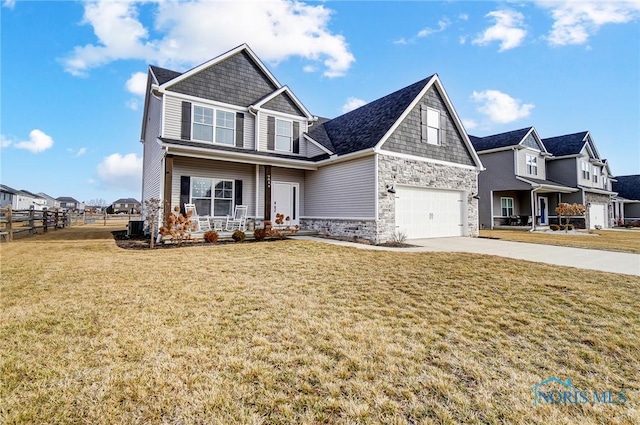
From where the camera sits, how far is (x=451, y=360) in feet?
9.31

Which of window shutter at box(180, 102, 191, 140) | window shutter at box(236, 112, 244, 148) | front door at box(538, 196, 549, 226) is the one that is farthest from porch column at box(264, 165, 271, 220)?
front door at box(538, 196, 549, 226)

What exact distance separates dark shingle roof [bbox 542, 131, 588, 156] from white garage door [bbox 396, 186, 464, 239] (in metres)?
18.4

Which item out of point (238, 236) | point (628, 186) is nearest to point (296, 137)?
point (238, 236)

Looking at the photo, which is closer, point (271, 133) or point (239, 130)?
point (239, 130)

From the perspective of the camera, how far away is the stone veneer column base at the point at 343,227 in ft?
36.4

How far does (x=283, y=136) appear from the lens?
14.4 m

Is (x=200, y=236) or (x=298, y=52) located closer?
(x=200, y=236)

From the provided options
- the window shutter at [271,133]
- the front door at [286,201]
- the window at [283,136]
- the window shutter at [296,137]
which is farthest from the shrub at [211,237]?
the window shutter at [296,137]

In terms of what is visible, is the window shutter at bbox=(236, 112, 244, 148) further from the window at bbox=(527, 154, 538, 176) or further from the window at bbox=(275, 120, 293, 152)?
the window at bbox=(527, 154, 538, 176)

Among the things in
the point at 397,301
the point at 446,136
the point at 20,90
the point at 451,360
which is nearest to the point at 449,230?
the point at 446,136

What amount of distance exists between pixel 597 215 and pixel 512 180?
1245cm

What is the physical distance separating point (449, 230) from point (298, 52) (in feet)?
37.0

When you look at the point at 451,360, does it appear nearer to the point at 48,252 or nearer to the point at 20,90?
the point at 48,252

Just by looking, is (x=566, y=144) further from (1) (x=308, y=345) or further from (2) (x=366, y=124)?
(1) (x=308, y=345)
